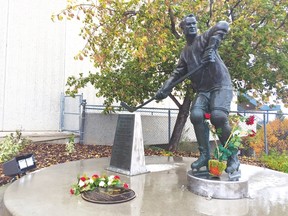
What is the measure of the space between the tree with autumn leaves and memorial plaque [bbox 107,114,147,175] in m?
1.85

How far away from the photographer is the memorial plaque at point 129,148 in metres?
4.95

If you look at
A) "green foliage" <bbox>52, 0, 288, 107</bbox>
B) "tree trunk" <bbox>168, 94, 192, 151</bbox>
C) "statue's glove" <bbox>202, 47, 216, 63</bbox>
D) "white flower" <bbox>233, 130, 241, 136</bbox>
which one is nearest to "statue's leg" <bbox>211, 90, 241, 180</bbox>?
"white flower" <bbox>233, 130, 241, 136</bbox>

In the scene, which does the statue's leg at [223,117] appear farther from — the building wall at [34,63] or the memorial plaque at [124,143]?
the building wall at [34,63]

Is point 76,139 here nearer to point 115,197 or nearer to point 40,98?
point 40,98

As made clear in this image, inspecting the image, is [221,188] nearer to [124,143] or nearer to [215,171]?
[215,171]

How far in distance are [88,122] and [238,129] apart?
6.51 m

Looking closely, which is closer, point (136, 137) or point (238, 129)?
point (238, 129)

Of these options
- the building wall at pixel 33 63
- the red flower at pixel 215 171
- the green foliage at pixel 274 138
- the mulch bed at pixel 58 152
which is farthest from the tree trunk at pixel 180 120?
the red flower at pixel 215 171

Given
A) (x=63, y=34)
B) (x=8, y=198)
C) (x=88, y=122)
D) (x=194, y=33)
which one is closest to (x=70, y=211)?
(x=8, y=198)

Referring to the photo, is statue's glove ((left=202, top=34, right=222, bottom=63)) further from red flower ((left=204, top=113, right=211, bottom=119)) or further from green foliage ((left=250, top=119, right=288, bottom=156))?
green foliage ((left=250, top=119, right=288, bottom=156))

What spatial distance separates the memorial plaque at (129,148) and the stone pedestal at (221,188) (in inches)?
55.3

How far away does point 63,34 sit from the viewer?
10.7m

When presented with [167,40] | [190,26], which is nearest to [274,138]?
[167,40]

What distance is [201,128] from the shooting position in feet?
14.1
